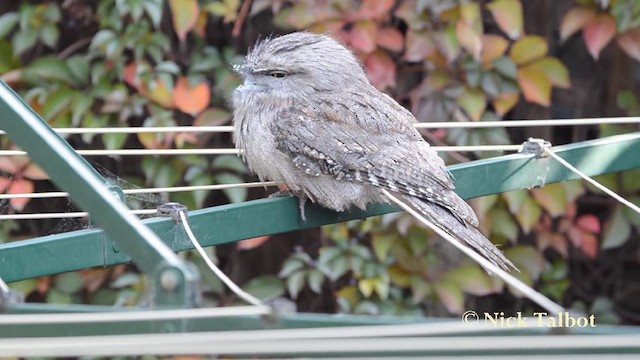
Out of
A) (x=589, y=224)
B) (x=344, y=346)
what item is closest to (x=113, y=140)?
(x=589, y=224)

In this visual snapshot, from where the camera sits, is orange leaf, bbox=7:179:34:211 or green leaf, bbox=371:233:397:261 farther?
green leaf, bbox=371:233:397:261

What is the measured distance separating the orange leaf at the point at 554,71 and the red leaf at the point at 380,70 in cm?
51

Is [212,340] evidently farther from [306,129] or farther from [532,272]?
[532,272]

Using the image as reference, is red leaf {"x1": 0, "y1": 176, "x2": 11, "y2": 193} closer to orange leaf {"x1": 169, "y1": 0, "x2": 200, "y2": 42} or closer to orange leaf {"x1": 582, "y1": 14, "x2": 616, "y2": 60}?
orange leaf {"x1": 169, "y1": 0, "x2": 200, "y2": 42}

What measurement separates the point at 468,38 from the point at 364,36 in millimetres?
364

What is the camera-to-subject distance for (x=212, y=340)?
1149mm

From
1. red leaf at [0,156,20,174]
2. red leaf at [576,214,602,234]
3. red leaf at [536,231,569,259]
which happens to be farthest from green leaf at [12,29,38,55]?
red leaf at [576,214,602,234]

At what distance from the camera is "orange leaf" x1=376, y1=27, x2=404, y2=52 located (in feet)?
11.7

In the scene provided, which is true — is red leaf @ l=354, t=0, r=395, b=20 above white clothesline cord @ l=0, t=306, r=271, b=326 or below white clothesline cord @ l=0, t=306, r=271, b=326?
above

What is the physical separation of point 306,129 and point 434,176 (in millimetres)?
390

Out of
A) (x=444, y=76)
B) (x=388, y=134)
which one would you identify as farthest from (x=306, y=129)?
(x=444, y=76)

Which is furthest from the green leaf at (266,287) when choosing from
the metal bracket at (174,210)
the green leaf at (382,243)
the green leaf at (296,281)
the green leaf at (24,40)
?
the metal bracket at (174,210)

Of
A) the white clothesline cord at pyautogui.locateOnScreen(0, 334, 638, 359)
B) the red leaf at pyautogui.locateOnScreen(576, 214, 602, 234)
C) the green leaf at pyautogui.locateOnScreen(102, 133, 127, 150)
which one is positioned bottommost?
the white clothesline cord at pyautogui.locateOnScreen(0, 334, 638, 359)

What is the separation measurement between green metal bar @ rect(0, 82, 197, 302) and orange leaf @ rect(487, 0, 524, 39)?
215 centimetres
